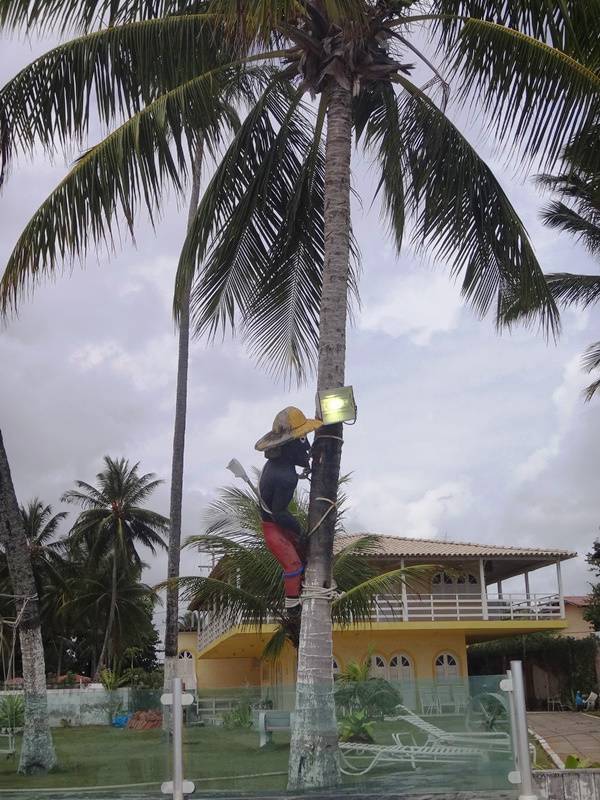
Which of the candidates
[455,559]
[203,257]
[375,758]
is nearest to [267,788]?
[375,758]

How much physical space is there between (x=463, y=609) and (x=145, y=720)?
76.3 ft

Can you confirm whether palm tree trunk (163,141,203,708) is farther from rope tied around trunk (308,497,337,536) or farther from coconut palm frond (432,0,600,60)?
rope tied around trunk (308,497,337,536)

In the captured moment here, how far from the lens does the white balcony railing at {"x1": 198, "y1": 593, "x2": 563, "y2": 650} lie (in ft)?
92.7

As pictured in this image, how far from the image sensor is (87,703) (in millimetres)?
7062

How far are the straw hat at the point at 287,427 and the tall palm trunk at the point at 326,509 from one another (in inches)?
11.4

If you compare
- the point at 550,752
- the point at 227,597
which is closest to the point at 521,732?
the point at 550,752

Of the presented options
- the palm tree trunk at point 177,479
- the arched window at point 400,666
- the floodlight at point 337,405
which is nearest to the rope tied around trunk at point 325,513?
the floodlight at point 337,405

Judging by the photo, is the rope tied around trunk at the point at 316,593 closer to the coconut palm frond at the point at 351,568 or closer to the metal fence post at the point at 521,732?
the metal fence post at the point at 521,732

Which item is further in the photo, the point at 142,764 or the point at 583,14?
the point at 583,14

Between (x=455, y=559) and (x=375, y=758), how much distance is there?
908 inches

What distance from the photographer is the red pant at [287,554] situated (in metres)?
8.25

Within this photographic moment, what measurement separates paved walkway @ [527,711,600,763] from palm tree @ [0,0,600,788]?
8.56 metres

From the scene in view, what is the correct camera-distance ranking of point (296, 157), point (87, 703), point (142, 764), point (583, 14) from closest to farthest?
1. point (142, 764)
2. point (87, 703)
3. point (583, 14)
4. point (296, 157)

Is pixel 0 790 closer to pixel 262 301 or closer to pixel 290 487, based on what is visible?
pixel 290 487
